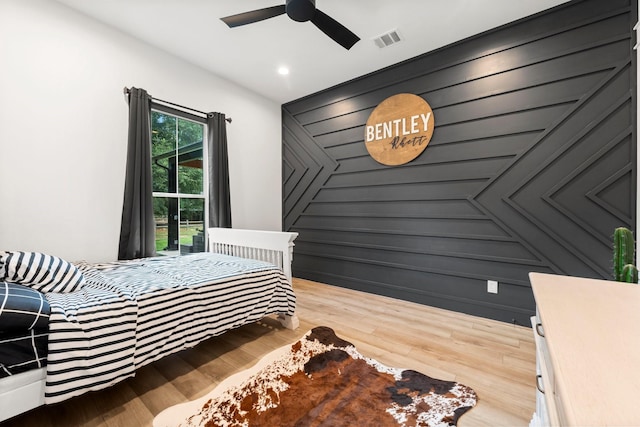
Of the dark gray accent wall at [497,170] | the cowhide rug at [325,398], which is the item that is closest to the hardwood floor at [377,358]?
the cowhide rug at [325,398]

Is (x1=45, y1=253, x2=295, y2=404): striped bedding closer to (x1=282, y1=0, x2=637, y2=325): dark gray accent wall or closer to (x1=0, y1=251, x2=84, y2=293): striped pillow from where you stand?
(x1=0, y1=251, x2=84, y2=293): striped pillow

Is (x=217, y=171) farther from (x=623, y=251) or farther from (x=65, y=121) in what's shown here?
(x=623, y=251)

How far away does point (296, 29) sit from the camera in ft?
8.25

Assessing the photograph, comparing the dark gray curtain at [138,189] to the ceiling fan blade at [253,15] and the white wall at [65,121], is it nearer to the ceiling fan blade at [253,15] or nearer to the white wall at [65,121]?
the white wall at [65,121]

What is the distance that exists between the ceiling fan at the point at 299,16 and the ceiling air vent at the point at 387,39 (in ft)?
1.99

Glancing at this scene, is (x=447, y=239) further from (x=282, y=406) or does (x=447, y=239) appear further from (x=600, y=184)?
(x=282, y=406)

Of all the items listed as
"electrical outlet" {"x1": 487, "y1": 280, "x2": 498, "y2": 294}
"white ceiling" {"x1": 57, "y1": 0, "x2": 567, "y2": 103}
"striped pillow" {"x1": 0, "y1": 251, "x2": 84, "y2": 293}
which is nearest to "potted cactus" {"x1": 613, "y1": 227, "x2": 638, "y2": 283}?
"electrical outlet" {"x1": 487, "y1": 280, "x2": 498, "y2": 294}

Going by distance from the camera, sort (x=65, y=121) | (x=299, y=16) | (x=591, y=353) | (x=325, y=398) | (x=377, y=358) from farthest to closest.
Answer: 1. (x=65, y=121)
2. (x=299, y=16)
3. (x=377, y=358)
4. (x=325, y=398)
5. (x=591, y=353)

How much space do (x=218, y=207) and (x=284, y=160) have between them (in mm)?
1399

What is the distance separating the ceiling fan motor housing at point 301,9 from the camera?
1878mm

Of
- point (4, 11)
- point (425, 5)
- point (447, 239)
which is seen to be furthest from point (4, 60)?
point (447, 239)

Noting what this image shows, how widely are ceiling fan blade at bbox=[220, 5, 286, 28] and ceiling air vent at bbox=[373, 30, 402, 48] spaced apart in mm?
1105

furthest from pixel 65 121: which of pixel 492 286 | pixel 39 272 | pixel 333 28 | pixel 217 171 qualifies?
pixel 492 286

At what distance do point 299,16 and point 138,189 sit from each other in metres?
2.09
